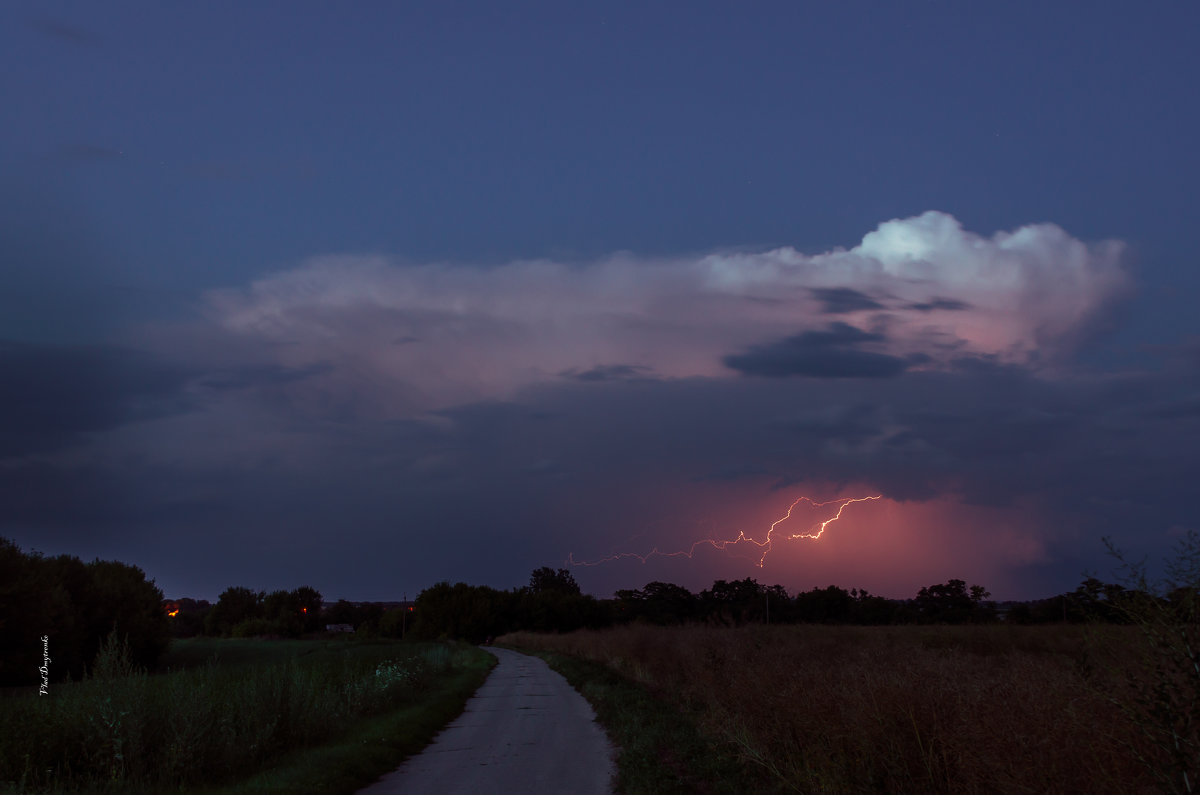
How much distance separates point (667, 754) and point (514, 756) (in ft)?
8.92

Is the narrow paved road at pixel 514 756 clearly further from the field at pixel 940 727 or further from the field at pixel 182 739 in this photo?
the field at pixel 940 727

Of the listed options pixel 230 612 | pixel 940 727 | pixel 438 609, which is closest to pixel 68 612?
pixel 940 727

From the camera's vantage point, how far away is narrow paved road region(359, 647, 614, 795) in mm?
11531

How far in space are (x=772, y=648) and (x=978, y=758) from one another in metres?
13.0

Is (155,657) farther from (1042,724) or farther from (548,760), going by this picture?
(1042,724)

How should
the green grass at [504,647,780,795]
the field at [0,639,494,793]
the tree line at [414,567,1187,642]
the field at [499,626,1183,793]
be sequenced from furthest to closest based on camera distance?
1. the tree line at [414,567,1187,642]
2. the field at [0,639,494,793]
3. the green grass at [504,647,780,795]
4. the field at [499,626,1183,793]

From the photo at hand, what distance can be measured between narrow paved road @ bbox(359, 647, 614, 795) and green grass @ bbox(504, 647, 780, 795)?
14.7 inches

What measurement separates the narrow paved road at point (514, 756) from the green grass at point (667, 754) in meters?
0.37

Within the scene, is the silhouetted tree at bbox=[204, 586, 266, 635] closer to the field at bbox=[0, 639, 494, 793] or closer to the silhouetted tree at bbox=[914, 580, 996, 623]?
the silhouetted tree at bbox=[914, 580, 996, 623]

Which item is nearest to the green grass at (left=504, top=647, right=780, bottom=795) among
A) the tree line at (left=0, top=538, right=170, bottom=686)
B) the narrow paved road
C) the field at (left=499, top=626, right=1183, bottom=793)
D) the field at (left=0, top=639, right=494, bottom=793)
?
the field at (left=499, top=626, right=1183, bottom=793)

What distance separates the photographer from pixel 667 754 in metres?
13.8

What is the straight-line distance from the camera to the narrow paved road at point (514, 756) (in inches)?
454

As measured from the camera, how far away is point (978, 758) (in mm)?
6277

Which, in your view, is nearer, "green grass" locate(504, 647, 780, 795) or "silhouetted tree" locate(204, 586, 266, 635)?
"green grass" locate(504, 647, 780, 795)
